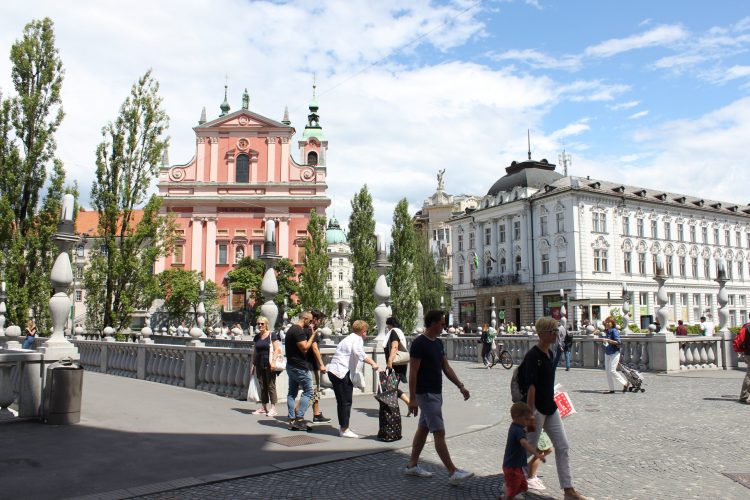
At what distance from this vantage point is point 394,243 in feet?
140

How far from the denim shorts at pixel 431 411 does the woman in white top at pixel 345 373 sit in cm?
224

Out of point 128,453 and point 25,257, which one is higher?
point 25,257

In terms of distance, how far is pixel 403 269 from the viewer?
40562mm

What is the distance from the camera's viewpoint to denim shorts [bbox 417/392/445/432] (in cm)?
613

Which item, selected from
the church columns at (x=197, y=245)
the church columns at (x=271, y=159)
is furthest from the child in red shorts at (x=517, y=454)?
the church columns at (x=271, y=159)

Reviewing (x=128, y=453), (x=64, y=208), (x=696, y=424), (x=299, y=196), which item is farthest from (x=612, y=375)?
(x=299, y=196)

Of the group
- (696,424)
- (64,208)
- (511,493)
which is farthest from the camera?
(64,208)

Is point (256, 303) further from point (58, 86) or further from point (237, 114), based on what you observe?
point (58, 86)

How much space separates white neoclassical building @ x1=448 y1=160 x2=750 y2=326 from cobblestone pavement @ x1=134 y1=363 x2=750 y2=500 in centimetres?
3969

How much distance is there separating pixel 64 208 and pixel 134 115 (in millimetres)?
11067

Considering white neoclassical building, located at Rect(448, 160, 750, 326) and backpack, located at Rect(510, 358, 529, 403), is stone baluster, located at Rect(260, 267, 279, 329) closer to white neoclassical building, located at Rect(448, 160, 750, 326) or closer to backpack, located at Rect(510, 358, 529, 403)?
backpack, located at Rect(510, 358, 529, 403)

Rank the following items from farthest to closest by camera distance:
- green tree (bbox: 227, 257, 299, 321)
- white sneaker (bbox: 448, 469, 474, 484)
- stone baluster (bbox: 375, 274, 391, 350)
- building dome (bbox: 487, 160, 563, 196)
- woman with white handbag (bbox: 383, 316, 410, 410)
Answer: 1. building dome (bbox: 487, 160, 563, 196)
2. green tree (bbox: 227, 257, 299, 321)
3. stone baluster (bbox: 375, 274, 391, 350)
4. woman with white handbag (bbox: 383, 316, 410, 410)
5. white sneaker (bbox: 448, 469, 474, 484)

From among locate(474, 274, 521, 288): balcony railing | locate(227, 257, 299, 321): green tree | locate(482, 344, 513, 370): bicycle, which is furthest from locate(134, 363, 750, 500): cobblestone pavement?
locate(474, 274, 521, 288): balcony railing

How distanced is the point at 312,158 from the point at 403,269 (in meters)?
34.5
